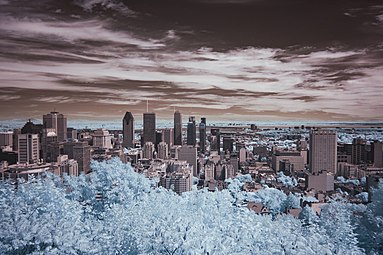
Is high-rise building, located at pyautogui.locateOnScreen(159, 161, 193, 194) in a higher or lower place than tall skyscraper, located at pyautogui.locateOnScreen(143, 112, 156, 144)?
lower

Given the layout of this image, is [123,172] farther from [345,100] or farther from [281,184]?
[345,100]

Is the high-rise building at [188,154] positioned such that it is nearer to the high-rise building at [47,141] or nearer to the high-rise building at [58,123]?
the high-rise building at [58,123]

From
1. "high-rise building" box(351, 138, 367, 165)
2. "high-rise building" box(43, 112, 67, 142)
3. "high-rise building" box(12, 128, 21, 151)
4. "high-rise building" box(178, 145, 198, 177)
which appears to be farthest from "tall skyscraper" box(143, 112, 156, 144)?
"high-rise building" box(351, 138, 367, 165)

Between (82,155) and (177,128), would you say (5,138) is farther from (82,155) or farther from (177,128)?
(177,128)

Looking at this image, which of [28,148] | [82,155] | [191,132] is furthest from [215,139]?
[28,148]

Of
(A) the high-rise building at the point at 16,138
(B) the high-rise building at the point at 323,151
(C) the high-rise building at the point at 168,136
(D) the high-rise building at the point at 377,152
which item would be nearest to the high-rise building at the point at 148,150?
(C) the high-rise building at the point at 168,136

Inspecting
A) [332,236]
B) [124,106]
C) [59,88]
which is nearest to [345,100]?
[332,236]

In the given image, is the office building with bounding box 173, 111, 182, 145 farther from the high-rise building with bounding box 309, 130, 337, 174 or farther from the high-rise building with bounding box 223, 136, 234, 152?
the high-rise building with bounding box 309, 130, 337, 174
